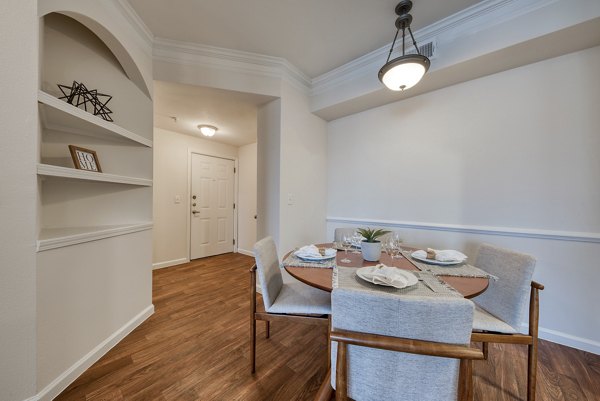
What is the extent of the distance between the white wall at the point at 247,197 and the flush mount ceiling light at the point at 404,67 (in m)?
3.03

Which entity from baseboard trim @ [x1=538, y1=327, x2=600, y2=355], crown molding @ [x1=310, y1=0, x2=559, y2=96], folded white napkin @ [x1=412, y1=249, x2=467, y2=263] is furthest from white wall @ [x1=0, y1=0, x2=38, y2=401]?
baseboard trim @ [x1=538, y1=327, x2=600, y2=355]

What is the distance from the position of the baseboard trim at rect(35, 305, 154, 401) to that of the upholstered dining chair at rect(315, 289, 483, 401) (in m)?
1.60

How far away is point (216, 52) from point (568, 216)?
336 centimetres

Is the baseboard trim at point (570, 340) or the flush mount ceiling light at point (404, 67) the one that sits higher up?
the flush mount ceiling light at point (404, 67)

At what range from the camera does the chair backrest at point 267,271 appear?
51.5 inches

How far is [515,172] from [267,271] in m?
2.20

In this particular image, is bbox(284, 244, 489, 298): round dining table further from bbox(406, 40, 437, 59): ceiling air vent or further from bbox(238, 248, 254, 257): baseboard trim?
bbox(238, 248, 254, 257): baseboard trim

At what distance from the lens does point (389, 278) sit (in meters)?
0.99

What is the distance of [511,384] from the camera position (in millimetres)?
1272

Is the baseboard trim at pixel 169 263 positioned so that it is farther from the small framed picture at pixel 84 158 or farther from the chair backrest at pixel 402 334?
the chair backrest at pixel 402 334

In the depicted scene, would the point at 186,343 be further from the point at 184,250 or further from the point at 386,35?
the point at 386,35

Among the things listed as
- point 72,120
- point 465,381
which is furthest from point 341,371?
point 72,120

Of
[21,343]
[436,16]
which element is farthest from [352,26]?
[21,343]

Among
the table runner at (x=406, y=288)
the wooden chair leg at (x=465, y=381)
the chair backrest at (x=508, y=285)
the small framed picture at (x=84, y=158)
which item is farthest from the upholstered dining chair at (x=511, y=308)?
the small framed picture at (x=84, y=158)
